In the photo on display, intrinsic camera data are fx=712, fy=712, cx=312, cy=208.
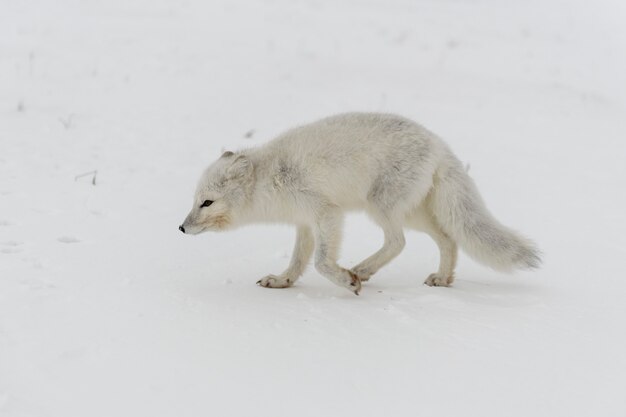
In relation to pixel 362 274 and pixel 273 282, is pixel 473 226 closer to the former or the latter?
pixel 362 274

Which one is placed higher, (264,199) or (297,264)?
(264,199)

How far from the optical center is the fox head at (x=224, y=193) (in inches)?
194

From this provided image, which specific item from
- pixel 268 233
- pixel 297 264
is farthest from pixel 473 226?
pixel 268 233

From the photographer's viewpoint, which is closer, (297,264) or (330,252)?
(330,252)

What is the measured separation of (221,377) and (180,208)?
3.49 metres

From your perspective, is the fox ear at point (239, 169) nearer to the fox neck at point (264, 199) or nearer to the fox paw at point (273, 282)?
the fox neck at point (264, 199)

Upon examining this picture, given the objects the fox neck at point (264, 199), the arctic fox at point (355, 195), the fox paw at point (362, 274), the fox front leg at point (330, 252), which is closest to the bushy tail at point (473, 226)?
the arctic fox at point (355, 195)

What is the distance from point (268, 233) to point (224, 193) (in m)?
1.34

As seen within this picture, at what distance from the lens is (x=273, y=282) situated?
498 centimetres

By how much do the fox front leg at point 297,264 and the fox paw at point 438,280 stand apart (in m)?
0.87

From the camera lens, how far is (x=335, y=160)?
4.92m

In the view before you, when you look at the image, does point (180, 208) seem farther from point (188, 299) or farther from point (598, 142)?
point (598, 142)

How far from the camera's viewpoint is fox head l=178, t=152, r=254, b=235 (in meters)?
4.93

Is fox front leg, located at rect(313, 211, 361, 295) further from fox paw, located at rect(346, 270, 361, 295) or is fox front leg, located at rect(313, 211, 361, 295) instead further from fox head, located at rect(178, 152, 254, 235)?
fox head, located at rect(178, 152, 254, 235)
